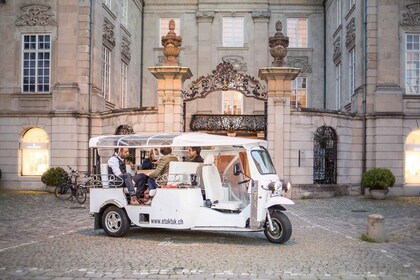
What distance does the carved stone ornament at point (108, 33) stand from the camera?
2803 centimetres

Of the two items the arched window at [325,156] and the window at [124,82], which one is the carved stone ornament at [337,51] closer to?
the arched window at [325,156]

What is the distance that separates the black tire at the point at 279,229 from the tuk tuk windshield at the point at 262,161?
37.7 inches

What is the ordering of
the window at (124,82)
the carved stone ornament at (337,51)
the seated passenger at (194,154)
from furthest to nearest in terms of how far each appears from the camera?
the window at (124,82), the carved stone ornament at (337,51), the seated passenger at (194,154)

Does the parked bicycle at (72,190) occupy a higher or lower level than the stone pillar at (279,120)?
lower

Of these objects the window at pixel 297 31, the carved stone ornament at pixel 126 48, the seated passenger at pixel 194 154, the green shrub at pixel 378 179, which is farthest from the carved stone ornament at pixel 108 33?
the seated passenger at pixel 194 154

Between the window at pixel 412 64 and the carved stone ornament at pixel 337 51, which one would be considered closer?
the window at pixel 412 64

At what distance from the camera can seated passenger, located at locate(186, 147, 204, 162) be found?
12.6m

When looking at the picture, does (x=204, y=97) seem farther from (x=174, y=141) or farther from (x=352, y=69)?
(x=174, y=141)

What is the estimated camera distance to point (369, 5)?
24.9m

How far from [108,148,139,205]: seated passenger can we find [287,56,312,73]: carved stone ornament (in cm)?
2561

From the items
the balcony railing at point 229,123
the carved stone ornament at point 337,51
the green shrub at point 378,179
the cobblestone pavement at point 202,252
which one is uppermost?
the carved stone ornament at point 337,51

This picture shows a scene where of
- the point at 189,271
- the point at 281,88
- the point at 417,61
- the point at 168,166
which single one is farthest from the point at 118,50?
the point at 189,271

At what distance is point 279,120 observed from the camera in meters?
22.0

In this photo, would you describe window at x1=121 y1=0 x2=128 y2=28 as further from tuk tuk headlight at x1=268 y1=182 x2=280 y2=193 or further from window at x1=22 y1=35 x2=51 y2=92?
tuk tuk headlight at x1=268 y1=182 x2=280 y2=193
